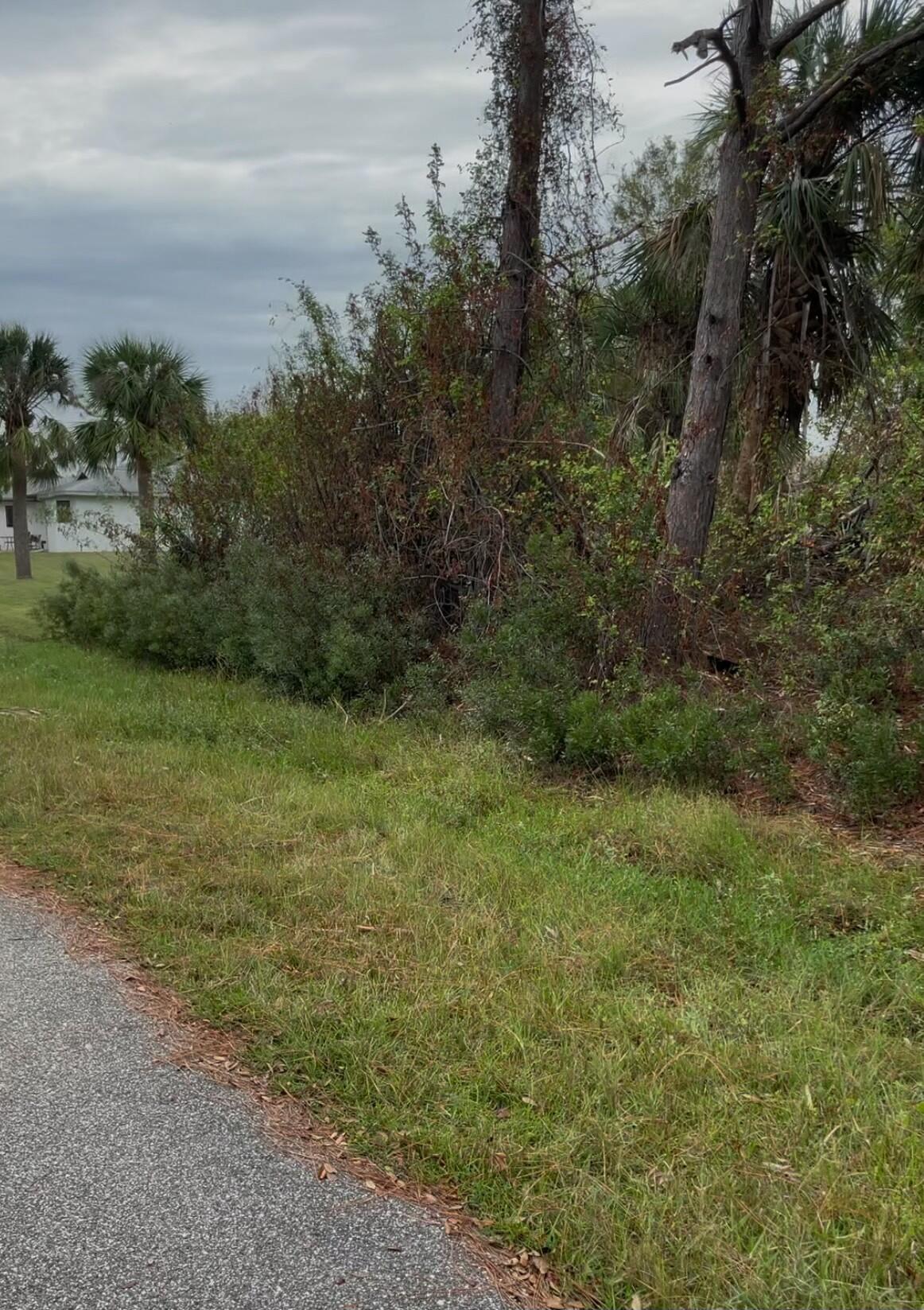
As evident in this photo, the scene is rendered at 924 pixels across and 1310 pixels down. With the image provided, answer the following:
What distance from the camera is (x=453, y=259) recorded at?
1008cm

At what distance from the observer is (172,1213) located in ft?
8.30

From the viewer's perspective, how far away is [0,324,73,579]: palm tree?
31078 mm

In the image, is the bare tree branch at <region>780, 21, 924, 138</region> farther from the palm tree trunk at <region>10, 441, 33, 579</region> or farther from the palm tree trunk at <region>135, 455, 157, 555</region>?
the palm tree trunk at <region>10, 441, 33, 579</region>

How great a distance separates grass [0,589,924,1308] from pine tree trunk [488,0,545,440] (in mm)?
4972

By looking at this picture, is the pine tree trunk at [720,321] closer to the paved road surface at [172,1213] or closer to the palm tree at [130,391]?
the paved road surface at [172,1213]

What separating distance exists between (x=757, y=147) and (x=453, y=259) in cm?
307

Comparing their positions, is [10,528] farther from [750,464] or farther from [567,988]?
[567,988]

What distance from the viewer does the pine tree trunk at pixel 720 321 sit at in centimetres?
844

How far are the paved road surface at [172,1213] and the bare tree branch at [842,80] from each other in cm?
867

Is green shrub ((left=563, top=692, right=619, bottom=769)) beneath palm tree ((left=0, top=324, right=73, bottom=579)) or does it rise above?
beneath

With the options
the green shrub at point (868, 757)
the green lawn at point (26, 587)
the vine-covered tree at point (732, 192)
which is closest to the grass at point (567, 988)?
the green shrub at point (868, 757)

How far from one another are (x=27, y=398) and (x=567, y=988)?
32683 mm

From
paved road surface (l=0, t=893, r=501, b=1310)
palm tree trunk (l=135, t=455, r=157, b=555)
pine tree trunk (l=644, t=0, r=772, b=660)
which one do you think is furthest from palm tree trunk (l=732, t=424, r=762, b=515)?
paved road surface (l=0, t=893, r=501, b=1310)

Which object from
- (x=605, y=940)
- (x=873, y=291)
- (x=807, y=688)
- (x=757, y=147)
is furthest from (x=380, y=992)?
(x=873, y=291)
